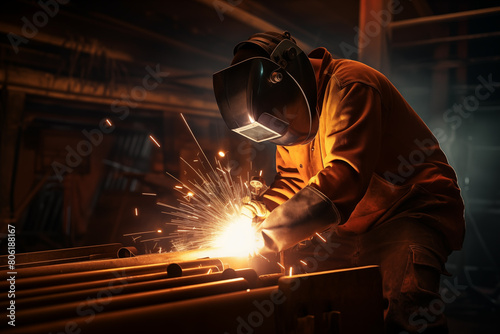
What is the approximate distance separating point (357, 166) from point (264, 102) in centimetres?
52

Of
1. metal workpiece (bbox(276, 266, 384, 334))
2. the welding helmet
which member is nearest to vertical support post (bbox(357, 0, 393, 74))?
the welding helmet

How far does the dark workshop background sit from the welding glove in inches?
102

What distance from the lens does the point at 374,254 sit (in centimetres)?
219

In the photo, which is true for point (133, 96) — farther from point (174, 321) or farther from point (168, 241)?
point (174, 321)

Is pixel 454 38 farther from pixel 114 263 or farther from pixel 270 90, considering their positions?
pixel 114 263

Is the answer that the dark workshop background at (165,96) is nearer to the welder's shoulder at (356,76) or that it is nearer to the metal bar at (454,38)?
the metal bar at (454,38)

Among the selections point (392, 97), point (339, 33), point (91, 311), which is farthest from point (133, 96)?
point (91, 311)

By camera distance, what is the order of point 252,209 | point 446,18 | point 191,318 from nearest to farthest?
point 191,318
point 252,209
point 446,18

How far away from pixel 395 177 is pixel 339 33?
5271mm

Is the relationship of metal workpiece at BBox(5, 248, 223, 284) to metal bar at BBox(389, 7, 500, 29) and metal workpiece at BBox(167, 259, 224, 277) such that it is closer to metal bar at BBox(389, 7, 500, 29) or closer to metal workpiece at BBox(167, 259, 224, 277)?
metal workpiece at BBox(167, 259, 224, 277)

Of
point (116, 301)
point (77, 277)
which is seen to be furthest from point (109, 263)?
point (116, 301)

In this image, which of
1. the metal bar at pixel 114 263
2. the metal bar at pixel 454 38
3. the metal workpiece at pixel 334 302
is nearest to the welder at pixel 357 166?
the metal workpiece at pixel 334 302

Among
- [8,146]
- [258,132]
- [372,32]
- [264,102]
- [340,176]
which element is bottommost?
[340,176]

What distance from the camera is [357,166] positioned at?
186 centimetres
